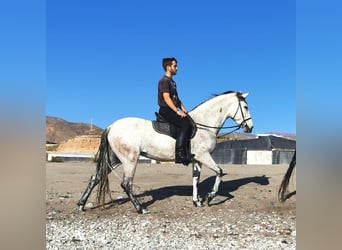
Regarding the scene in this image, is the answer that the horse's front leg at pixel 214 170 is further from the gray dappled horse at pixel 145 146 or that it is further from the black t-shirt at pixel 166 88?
the black t-shirt at pixel 166 88

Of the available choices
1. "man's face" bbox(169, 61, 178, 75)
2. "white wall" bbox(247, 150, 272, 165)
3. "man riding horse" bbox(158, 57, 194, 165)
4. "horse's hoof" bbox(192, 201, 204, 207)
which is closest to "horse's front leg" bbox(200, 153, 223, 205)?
"horse's hoof" bbox(192, 201, 204, 207)

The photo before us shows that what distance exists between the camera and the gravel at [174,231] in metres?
5.13

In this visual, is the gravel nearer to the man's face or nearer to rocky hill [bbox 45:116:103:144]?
the man's face

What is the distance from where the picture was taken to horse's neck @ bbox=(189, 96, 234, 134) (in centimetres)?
830

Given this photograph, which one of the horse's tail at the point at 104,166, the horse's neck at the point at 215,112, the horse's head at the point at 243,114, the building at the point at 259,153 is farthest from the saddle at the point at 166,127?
the building at the point at 259,153

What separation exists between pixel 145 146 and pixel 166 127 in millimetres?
584

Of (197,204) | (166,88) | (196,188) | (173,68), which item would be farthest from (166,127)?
(197,204)

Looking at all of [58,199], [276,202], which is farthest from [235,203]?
[58,199]

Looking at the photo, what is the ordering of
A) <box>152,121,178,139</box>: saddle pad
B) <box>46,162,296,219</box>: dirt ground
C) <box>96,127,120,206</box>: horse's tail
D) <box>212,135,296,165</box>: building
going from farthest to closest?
<box>212,135,296,165</box>: building, <box>96,127,120,206</box>: horse's tail, <box>152,121,178,139</box>: saddle pad, <box>46,162,296,219</box>: dirt ground

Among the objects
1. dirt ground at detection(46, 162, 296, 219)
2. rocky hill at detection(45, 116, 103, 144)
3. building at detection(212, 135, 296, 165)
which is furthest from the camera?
rocky hill at detection(45, 116, 103, 144)

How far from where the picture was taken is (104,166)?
782 cm
